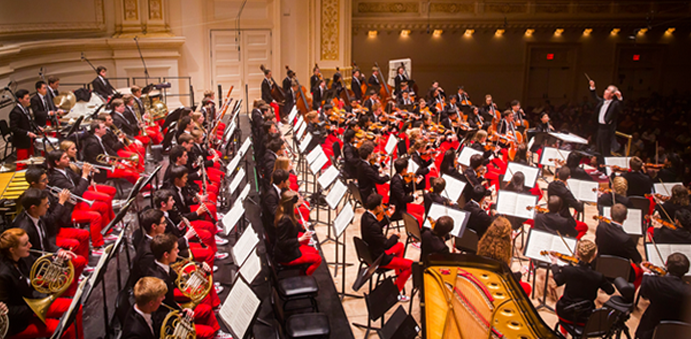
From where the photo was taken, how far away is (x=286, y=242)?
5.39 m

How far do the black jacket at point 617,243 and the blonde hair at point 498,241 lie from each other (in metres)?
1.41

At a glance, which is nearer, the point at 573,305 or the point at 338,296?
the point at 573,305

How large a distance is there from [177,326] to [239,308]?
593mm

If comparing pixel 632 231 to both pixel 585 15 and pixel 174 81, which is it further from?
pixel 585 15

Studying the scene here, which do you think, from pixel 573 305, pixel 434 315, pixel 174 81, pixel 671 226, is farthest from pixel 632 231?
pixel 174 81

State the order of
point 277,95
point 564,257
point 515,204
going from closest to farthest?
point 564,257
point 515,204
point 277,95

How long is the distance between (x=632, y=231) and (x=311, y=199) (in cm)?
488

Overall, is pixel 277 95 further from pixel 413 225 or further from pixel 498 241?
pixel 498 241

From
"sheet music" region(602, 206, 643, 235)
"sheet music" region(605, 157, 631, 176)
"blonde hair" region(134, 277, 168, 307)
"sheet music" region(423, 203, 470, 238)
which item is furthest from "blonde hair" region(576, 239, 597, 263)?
"sheet music" region(605, 157, 631, 176)

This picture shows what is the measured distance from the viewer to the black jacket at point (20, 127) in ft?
26.2

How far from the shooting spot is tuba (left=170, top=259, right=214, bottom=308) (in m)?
4.23

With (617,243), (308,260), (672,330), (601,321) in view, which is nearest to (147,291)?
(308,260)

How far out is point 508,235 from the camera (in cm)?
509

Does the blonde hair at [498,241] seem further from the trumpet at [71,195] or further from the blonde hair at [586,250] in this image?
the trumpet at [71,195]
